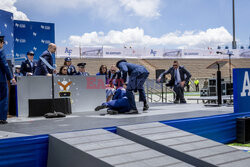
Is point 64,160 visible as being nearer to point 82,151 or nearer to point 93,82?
point 82,151

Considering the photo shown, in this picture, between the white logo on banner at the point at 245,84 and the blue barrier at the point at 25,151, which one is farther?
the white logo on banner at the point at 245,84

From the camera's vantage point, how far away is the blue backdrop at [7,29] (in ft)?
32.9

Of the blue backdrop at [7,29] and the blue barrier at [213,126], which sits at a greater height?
the blue backdrop at [7,29]

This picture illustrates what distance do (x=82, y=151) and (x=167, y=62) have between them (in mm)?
31924

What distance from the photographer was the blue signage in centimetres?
505

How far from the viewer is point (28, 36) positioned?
12312 mm

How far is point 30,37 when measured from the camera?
1233cm

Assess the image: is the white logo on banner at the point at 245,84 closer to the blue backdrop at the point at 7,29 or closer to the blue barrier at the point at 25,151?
the blue barrier at the point at 25,151

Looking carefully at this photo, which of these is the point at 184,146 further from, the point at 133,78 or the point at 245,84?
the point at 133,78

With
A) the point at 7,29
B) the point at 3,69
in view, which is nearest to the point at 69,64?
the point at 3,69

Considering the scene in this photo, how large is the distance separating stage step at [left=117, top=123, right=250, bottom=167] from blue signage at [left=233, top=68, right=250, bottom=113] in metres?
1.82

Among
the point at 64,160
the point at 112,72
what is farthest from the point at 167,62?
the point at 64,160

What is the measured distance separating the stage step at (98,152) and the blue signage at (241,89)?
264 cm

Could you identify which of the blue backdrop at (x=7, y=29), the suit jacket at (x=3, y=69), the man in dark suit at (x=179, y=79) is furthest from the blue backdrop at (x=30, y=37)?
the suit jacket at (x=3, y=69)
